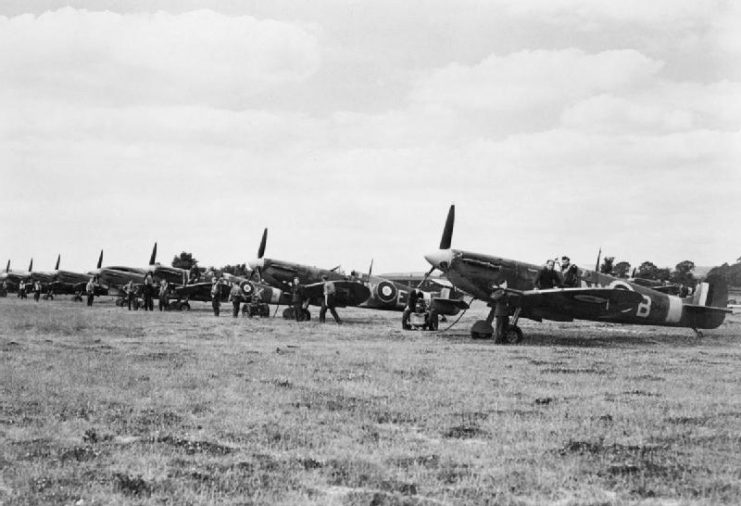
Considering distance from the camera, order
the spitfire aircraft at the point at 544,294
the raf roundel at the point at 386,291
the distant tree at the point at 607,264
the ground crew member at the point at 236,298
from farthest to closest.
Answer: the raf roundel at the point at 386,291 → the ground crew member at the point at 236,298 → the distant tree at the point at 607,264 → the spitfire aircraft at the point at 544,294

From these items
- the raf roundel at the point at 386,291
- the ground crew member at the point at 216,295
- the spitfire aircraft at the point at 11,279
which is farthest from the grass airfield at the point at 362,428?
the spitfire aircraft at the point at 11,279

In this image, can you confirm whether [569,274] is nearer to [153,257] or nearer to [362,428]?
[362,428]

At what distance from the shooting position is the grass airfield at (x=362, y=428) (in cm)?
425

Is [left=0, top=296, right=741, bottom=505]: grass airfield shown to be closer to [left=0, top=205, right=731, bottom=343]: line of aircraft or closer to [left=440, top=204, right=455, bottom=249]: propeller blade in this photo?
[left=0, top=205, right=731, bottom=343]: line of aircraft

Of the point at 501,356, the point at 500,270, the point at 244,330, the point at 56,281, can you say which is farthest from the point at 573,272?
the point at 56,281

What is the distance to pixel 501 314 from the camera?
14750mm

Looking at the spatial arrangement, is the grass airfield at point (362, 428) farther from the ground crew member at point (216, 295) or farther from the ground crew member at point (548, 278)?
the ground crew member at point (216, 295)

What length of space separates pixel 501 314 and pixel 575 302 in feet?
5.64

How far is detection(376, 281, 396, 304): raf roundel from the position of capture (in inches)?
973

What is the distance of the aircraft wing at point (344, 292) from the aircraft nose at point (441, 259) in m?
7.61

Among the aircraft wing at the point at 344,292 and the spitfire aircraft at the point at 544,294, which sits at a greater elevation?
the spitfire aircraft at the point at 544,294

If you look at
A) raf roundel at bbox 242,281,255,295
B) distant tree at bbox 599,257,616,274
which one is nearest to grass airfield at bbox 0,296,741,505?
distant tree at bbox 599,257,616,274

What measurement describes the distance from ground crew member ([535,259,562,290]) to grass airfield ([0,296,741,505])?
3758mm

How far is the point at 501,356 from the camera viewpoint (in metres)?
12.1
